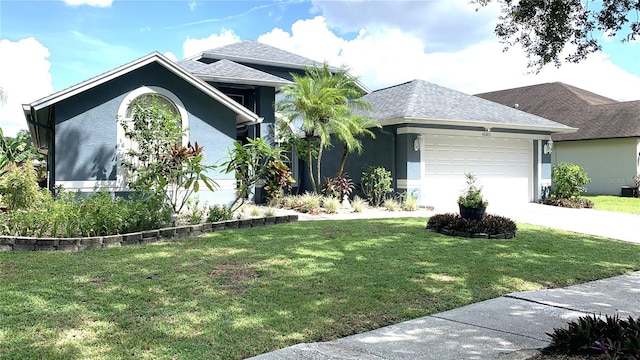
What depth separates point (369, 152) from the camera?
17.7m

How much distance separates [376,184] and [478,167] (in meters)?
4.22

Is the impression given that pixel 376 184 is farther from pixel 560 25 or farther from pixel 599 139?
pixel 599 139

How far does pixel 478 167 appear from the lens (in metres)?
17.4

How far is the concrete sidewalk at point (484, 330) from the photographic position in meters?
3.84

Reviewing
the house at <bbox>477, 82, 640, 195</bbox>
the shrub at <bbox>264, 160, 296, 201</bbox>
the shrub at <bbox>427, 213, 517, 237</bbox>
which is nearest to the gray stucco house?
the shrub at <bbox>264, 160, 296, 201</bbox>

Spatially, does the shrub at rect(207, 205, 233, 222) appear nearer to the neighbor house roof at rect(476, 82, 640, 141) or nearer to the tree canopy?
the tree canopy

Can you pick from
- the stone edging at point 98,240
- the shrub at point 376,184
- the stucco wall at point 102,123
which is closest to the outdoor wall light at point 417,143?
the shrub at point 376,184

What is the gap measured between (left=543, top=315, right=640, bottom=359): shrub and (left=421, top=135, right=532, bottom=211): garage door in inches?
492

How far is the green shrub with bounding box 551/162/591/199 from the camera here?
17859 mm

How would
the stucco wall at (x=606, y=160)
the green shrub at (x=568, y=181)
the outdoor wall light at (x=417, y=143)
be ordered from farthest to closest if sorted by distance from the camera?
the stucco wall at (x=606, y=160)
the green shrub at (x=568, y=181)
the outdoor wall light at (x=417, y=143)

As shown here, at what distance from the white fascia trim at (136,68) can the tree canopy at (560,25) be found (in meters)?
8.84

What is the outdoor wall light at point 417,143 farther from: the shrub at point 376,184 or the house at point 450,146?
the shrub at point 376,184

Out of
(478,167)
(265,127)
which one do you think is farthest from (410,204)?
(265,127)

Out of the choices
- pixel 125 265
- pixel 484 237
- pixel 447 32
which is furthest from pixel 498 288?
pixel 447 32
